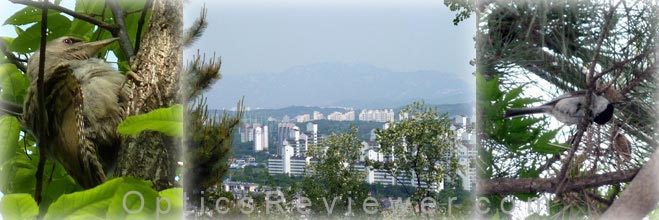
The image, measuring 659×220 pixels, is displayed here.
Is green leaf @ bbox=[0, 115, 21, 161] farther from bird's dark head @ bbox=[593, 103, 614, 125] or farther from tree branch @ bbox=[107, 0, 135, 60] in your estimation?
bird's dark head @ bbox=[593, 103, 614, 125]

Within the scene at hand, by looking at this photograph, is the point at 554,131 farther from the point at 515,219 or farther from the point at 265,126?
the point at 265,126

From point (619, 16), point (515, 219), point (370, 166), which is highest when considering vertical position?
point (619, 16)

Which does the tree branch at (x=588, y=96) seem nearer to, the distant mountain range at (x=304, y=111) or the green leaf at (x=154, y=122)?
the distant mountain range at (x=304, y=111)

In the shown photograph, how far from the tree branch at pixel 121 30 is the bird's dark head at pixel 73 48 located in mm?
23

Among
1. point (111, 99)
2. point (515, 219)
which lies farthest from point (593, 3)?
point (111, 99)

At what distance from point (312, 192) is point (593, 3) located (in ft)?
2.04

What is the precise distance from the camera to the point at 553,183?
111cm

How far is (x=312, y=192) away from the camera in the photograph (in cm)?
98

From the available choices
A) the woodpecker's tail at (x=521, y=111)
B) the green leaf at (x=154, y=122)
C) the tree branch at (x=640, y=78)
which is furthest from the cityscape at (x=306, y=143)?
the tree branch at (x=640, y=78)

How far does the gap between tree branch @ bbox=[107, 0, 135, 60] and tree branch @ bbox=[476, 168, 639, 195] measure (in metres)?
0.64

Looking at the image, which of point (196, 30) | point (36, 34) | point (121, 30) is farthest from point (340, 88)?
point (36, 34)

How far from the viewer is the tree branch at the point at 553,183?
1098 millimetres

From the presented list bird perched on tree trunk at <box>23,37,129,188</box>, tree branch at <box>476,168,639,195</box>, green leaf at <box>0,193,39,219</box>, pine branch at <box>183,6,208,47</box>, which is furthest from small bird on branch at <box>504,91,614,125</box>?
green leaf at <box>0,193,39,219</box>

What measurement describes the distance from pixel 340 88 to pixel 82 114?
0.40 metres
